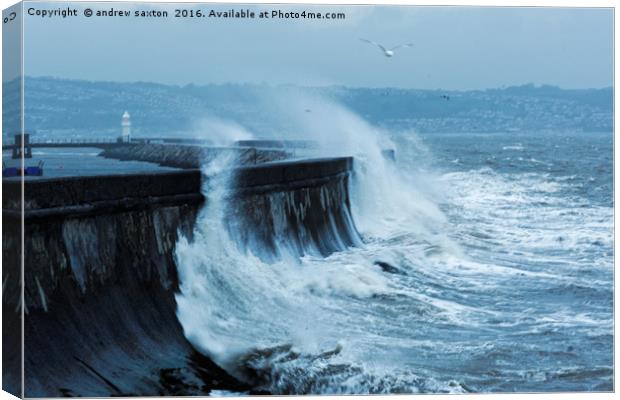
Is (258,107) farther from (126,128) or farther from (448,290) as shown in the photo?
(448,290)

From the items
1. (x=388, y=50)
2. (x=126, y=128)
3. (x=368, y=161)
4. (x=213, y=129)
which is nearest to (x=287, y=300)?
(x=213, y=129)

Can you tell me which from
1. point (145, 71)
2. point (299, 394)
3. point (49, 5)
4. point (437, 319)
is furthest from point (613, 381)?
point (49, 5)

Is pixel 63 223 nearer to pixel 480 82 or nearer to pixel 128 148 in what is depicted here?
pixel 128 148

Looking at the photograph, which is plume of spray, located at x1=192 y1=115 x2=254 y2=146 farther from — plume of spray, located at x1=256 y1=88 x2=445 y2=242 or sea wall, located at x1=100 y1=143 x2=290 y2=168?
plume of spray, located at x1=256 y1=88 x2=445 y2=242

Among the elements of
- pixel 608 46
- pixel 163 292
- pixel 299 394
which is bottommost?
pixel 299 394

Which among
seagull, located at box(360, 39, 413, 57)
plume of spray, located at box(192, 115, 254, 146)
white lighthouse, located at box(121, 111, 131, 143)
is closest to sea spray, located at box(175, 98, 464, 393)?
plume of spray, located at box(192, 115, 254, 146)

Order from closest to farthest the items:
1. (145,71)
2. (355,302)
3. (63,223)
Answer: (63,223), (145,71), (355,302)
